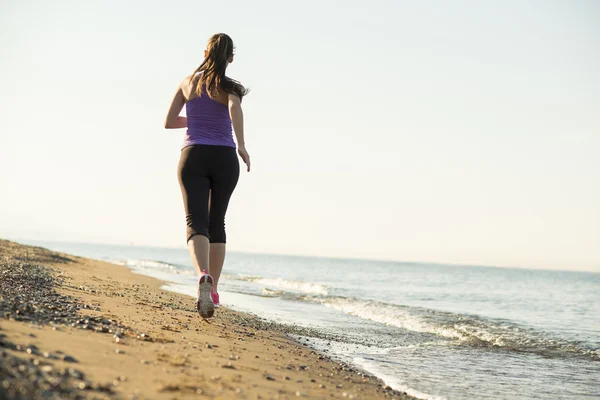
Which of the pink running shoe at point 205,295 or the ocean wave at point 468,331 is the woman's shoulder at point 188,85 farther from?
the ocean wave at point 468,331

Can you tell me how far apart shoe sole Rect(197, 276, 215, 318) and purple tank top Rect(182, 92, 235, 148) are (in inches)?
50.4

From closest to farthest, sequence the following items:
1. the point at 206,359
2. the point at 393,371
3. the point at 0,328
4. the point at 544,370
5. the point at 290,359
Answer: the point at 0,328, the point at 206,359, the point at 290,359, the point at 393,371, the point at 544,370

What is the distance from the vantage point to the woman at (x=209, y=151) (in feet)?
17.0

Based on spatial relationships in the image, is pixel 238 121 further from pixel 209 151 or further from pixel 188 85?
pixel 188 85

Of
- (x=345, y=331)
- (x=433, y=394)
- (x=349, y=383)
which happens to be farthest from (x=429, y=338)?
(x=349, y=383)

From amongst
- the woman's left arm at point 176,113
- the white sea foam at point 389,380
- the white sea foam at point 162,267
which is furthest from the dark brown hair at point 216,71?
the white sea foam at point 162,267

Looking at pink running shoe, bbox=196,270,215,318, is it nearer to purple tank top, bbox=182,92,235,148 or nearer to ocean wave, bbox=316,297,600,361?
purple tank top, bbox=182,92,235,148

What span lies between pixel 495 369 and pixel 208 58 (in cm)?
537

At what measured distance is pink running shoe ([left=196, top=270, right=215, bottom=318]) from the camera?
16.6ft

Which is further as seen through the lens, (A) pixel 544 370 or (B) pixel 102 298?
(A) pixel 544 370

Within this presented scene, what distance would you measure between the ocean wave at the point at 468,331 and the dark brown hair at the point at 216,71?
6944 mm

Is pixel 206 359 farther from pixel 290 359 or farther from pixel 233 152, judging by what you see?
pixel 233 152

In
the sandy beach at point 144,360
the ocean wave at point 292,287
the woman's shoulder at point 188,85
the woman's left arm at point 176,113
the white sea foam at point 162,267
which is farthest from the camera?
the white sea foam at point 162,267

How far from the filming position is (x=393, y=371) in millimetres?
6285
